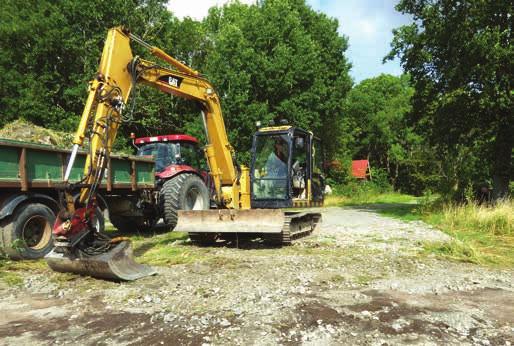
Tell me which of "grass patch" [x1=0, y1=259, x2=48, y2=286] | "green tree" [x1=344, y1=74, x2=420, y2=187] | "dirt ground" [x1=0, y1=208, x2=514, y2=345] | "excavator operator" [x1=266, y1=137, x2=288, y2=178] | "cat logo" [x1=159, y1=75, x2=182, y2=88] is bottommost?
"dirt ground" [x1=0, y1=208, x2=514, y2=345]

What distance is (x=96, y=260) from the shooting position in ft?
17.7

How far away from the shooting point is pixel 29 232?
6.85m

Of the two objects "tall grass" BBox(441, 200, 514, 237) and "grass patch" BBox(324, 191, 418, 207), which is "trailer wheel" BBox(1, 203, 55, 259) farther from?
"grass patch" BBox(324, 191, 418, 207)

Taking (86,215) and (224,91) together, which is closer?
(86,215)

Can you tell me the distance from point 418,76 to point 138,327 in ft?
44.6

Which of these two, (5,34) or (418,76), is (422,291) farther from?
(5,34)

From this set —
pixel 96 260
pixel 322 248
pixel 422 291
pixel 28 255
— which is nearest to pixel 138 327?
pixel 96 260

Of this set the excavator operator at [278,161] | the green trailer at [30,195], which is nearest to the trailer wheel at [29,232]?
the green trailer at [30,195]

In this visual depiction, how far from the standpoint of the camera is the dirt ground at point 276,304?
12.0 feet

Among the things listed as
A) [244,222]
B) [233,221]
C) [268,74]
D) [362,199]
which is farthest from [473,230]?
[362,199]

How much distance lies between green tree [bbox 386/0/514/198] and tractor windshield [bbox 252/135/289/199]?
6.15 m

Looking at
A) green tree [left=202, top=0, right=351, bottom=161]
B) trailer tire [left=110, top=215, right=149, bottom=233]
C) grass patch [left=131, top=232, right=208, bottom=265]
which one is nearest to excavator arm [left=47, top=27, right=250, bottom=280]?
grass patch [left=131, top=232, right=208, bottom=265]

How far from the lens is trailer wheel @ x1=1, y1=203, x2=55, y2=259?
250 inches

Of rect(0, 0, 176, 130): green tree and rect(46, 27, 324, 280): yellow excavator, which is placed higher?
rect(0, 0, 176, 130): green tree
